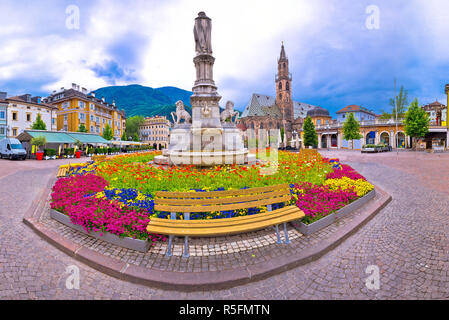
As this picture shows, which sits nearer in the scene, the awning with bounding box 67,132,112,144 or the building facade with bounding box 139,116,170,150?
the awning with bounding box 67,132,112,144

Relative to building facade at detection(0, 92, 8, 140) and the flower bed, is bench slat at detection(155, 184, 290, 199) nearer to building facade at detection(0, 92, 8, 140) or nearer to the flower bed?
the flower bed

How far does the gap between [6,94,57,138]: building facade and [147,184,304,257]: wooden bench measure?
55.2 meters

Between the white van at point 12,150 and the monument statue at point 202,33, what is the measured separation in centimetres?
2509

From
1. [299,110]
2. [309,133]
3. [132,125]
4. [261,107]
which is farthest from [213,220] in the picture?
[299,110]

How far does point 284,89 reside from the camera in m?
80.8

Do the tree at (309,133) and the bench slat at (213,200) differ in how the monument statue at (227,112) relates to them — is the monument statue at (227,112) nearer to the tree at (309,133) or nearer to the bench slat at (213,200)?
the bench slat at (213,200)

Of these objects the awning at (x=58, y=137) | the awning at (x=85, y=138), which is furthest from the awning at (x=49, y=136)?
the awning at (x=85, y=138)

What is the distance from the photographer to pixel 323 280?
9.57ft

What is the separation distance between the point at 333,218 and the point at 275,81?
8791cm

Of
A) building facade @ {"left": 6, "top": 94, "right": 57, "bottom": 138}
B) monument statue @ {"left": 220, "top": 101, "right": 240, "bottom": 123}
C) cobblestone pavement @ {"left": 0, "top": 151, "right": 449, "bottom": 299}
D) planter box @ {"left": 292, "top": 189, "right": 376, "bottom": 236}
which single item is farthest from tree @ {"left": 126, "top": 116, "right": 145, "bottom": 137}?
planter box @ {"left": 292, "top": 189, "right": 376, "bottom": 236}

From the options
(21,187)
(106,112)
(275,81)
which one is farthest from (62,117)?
(275,81)

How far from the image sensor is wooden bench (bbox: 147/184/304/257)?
3280mm

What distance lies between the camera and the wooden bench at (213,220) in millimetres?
3280

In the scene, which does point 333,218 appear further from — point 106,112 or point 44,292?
point 106,112
